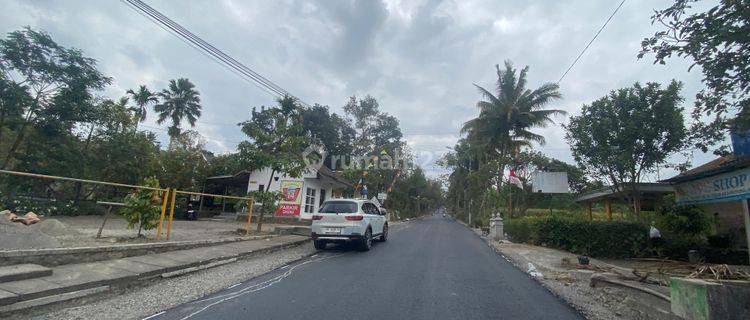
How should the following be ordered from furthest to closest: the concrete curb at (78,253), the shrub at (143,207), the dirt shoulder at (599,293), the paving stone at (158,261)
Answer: the shrub at (143,207)
the paving stone at (158,261)
the concrete curb at (78,253)
the dirt shoulder at (599,293)

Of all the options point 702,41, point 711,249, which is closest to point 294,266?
point 702,41

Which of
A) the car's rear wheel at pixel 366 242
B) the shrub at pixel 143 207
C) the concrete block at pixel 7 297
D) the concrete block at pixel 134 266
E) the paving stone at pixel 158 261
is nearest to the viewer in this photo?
the concrete block at pixel 7 297

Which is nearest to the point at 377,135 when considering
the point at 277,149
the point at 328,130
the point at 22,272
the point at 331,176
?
the point at 328,130

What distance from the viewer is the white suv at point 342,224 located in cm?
1142

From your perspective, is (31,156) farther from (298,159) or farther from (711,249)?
(711,249)

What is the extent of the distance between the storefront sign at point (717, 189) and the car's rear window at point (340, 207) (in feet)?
34.6

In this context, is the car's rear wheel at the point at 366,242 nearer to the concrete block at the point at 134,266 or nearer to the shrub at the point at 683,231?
the concrete block at the point at 134,266

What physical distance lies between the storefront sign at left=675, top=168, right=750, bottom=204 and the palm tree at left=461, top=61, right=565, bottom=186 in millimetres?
12074

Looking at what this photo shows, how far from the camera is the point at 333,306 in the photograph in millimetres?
5305

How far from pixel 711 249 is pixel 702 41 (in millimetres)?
9976

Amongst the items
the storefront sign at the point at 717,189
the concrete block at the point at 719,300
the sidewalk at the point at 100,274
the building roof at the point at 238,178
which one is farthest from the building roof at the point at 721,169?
the building roof at the point at 238,178

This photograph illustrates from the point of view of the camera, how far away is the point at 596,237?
41.5 feet

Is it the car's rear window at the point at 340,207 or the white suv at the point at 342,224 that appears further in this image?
the car's rear window at the point at 340,207

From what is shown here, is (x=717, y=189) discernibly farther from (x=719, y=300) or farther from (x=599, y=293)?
(x=719, y=300)
